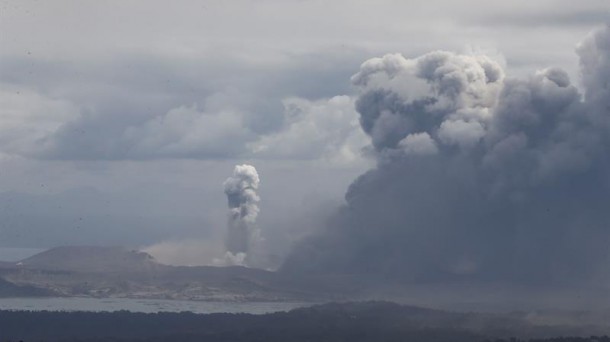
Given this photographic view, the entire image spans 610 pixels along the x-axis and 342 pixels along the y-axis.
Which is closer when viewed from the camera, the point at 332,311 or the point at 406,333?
the point at 406,333

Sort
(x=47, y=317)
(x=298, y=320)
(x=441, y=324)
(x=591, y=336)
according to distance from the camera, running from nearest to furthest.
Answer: (x=591, y=336)
(x=441, y=324)
(x=298, y=320)
(x=47, y=317)

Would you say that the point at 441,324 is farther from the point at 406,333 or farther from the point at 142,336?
the point at 142,336

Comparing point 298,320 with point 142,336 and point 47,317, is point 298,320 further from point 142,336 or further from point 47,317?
point 47,317

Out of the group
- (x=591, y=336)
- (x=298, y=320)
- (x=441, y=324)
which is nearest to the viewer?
(x=591, y=336)

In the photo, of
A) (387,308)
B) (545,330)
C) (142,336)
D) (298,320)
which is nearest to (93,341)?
(142,336)

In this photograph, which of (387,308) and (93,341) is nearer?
(93,341)

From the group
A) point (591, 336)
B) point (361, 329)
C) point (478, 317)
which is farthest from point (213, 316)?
point (591, 336)
